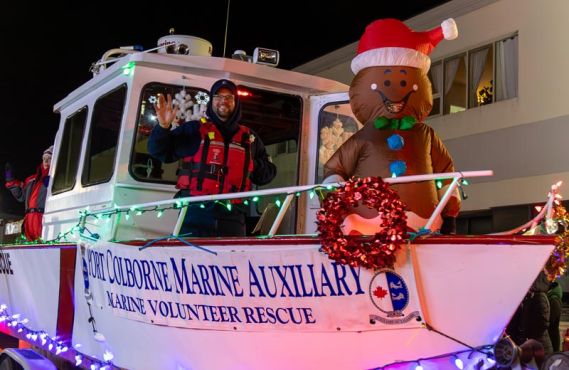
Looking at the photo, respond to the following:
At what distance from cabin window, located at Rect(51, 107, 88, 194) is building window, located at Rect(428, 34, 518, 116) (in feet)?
28.1

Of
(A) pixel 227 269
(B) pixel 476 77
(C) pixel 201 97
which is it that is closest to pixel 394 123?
(A) pixel 227 269

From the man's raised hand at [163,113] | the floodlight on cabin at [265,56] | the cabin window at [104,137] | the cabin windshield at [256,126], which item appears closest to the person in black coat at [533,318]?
the cabin windshield at [256,126]

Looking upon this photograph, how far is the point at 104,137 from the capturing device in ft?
16.9

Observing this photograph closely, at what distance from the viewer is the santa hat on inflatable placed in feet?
A: 12.4

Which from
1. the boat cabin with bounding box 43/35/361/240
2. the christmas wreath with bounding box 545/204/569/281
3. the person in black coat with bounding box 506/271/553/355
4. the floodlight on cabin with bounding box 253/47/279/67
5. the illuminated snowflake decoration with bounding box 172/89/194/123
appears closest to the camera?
the christmas wreath with bounding box 545/204/569/281

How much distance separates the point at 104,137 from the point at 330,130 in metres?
1.98

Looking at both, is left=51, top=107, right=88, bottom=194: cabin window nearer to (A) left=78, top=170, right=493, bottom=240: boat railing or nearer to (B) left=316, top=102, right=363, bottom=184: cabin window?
(A) left=78, top=170, right=493, bottom=240: boat railing

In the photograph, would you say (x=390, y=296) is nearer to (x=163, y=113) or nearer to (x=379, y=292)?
(x=379, y=292)

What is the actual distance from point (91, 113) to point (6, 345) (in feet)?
13.4

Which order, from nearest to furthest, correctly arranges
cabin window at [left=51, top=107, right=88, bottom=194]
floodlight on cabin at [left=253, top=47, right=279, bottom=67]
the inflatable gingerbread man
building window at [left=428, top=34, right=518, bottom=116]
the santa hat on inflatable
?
the inflatable gingerbread man
the santa hat on inflatable
floodlight on cabin at [left=253, top=47, right=279, bottom=67]
cabin window at [left=51, top=107, right=88, bottom=194]
building window at [left=428, top=34, right=518, bottom=116]

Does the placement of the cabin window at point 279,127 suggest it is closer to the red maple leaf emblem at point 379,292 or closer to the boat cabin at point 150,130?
the boat cabin at point 150,130

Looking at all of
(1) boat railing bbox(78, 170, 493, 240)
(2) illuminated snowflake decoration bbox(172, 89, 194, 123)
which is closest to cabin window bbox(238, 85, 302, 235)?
(2) illuminated snowflake decoration bbox(172, 89, 194, 123)

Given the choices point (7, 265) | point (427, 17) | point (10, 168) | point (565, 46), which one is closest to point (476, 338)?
point (7, 265)

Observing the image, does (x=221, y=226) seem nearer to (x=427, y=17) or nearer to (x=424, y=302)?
(x=424, y=302)
